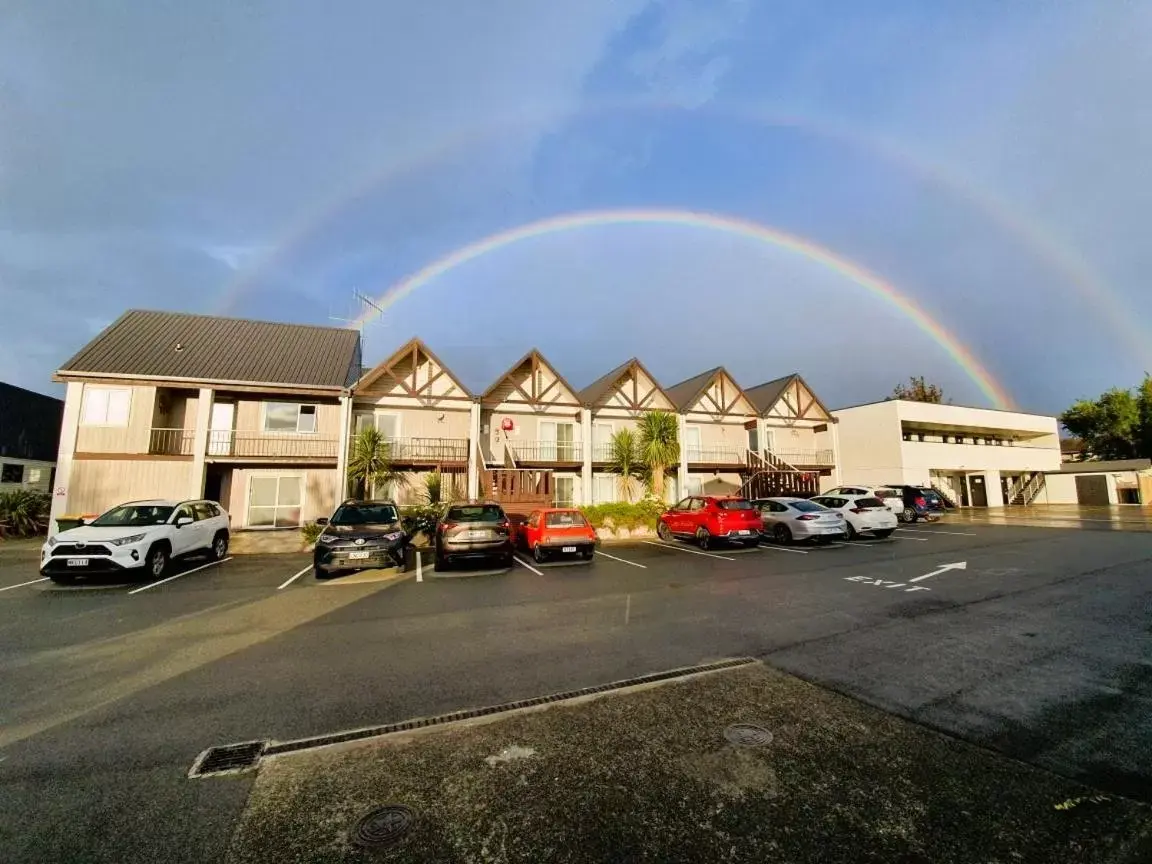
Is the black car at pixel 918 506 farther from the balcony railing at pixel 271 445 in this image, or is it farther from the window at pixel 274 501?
the window at pixel 274 501

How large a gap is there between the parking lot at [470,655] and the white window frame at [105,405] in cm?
921

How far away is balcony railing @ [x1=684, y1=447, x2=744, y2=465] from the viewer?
26.8 metres

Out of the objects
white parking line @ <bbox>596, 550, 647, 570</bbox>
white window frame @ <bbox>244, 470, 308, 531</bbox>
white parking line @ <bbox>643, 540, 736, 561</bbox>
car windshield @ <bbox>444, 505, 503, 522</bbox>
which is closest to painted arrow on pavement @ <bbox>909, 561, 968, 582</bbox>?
white parking line @ <bbox>643, 540, 736, 561</bbox>

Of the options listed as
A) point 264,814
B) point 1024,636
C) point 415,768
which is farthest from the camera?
point 1024,636

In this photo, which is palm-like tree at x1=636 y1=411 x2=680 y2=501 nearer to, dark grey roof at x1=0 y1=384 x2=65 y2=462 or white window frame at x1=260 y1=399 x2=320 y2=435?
white window frame at x1=260 y1=399 x2=320 y2=435

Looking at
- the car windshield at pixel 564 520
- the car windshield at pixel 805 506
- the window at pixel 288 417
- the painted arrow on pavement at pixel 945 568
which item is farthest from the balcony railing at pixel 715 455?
the window at pixel 288 417

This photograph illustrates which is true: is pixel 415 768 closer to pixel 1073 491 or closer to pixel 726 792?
pixel 726 792

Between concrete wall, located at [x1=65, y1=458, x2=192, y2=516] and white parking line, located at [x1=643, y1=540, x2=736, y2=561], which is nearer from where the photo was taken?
white parking line, located at [x1=643, y1=540, x2=736, y2=561]

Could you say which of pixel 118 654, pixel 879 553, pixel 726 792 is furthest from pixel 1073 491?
pixel 118 654

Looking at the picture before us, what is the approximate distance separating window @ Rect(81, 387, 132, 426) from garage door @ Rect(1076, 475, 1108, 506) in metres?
65.4

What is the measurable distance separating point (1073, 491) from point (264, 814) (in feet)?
200

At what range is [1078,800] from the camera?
10.1ft

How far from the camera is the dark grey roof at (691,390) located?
90.2 ft

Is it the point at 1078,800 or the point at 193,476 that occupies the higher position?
the point at 193,476
